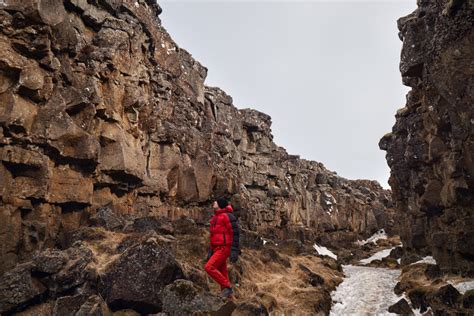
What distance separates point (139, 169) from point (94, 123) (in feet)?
16.7

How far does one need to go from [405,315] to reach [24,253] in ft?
58.9

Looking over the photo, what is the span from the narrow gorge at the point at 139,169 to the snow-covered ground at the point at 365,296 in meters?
1.29

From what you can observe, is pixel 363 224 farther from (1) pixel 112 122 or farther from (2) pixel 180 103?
(1) pixel 112 122

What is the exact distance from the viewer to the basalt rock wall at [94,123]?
1780 cm

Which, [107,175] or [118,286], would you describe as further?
[107,175]

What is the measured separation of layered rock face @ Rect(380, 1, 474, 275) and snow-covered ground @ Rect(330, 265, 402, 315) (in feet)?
14.4

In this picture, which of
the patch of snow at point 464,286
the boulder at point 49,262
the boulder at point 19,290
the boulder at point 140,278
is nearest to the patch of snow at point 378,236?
the patch of snow at point 464,286

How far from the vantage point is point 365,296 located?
71.2 ft

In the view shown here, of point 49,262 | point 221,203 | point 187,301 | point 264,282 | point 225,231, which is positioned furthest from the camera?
point 264,282

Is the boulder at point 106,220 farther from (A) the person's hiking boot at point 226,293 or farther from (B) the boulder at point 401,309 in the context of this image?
(B) the boulder at point 401,309

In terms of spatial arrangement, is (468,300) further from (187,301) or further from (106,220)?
(106,220)

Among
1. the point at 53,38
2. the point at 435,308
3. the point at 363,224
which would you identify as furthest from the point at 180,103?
the point at 363,224

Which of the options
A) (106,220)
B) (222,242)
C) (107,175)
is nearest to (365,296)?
(222,242)

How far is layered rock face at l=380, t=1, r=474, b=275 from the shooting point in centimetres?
1836
